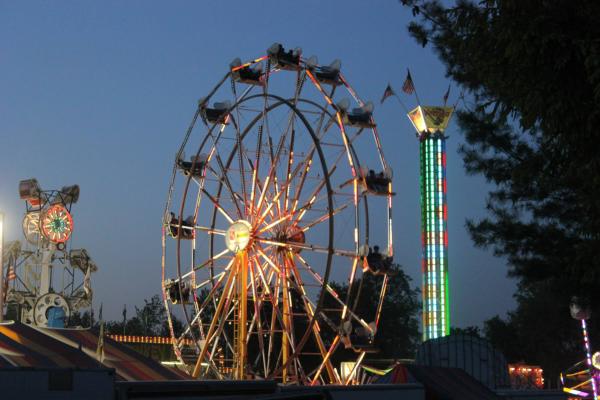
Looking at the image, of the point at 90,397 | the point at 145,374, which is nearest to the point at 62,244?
the point at 145,374

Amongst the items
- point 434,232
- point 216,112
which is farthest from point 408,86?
point 216,112

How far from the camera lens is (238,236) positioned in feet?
87.6

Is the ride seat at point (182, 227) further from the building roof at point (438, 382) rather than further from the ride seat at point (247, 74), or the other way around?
the building roof at point (438, 382)

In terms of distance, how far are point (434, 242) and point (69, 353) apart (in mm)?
36172

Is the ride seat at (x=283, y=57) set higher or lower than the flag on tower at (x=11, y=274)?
higher

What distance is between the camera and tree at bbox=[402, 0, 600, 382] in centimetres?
1050

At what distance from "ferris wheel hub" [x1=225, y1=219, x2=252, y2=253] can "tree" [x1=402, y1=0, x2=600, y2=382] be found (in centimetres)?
859

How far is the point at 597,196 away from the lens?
11.7 m

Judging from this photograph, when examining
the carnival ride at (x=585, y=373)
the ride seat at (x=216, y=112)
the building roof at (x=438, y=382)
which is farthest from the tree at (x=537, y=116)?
the ride seat at (x=216, y=112)

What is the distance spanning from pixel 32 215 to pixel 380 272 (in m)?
19.6

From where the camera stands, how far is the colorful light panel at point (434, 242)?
47.8 meters

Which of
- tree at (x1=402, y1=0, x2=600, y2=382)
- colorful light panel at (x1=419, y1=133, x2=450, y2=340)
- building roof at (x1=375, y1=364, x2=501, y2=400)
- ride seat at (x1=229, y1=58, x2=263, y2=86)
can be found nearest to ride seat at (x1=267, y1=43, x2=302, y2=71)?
ride seat at (x1=229, y1=58, x2=263, y2=86)

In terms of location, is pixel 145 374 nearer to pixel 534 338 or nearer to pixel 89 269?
pixel 89 269

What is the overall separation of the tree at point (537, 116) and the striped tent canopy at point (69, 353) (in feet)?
21.5
